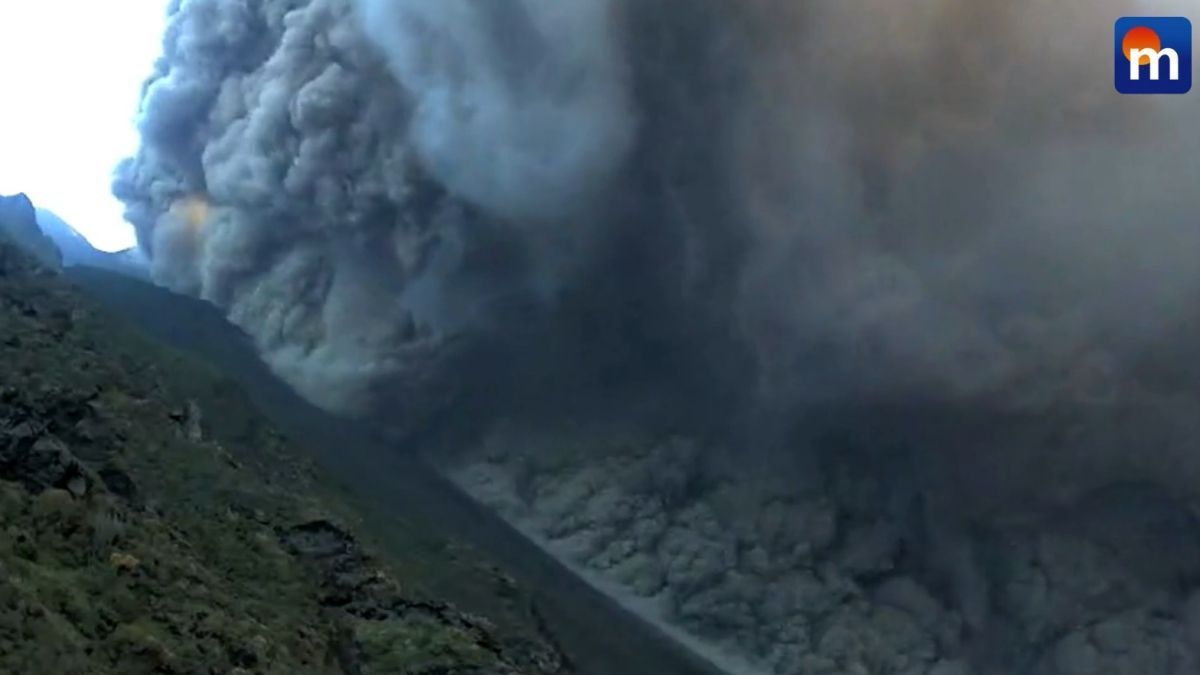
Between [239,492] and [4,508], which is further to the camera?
[239,492]

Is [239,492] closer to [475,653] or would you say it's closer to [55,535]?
[475,653]

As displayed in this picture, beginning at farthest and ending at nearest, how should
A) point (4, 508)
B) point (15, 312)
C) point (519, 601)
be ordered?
point (519, 601) < point (15, 312) < point (4, 508)

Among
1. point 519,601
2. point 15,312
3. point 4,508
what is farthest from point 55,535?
point 519,601

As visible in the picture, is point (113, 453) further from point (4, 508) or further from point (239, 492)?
point (4, 508)

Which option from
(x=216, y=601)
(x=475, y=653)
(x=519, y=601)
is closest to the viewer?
(x=216, y=601)

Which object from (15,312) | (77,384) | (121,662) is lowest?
(121,662)

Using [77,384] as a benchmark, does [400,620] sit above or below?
below
